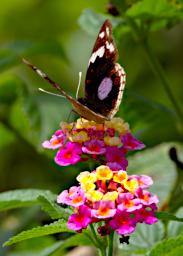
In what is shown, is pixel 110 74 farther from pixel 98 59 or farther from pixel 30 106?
pixel 30 106

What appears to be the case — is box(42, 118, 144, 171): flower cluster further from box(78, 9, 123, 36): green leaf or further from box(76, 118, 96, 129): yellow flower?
box(78, 9, 123, 36): green leaf

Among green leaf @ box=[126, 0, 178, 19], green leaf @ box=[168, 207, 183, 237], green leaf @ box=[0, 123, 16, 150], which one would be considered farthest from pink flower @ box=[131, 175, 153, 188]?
green leaf @ box=[0, 123, 16, 150]

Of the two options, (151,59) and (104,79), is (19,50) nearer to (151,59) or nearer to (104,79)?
(151,59)

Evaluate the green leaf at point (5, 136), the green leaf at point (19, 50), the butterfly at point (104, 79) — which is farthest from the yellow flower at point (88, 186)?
the green leaf at point (5, 136)

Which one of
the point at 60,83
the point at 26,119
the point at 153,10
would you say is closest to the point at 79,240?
the point at 153,10

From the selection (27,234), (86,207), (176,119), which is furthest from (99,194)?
(176,119)

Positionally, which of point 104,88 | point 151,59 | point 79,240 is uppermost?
point 151,59
